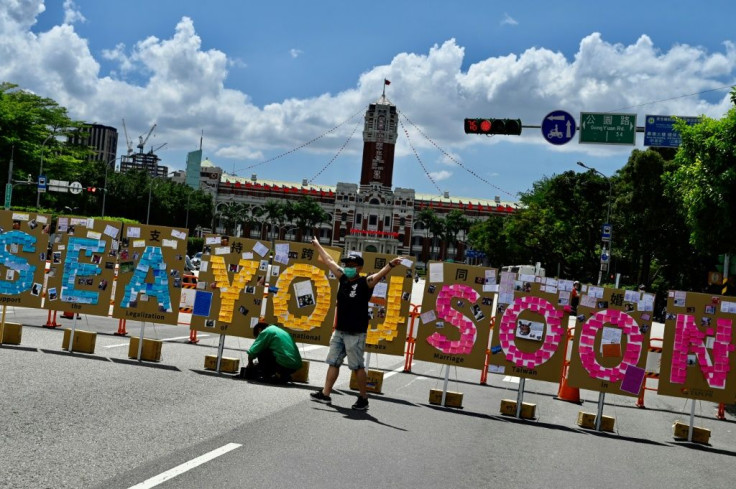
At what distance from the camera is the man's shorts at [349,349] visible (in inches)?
417

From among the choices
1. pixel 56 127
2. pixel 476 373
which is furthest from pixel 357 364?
pixel 56 127

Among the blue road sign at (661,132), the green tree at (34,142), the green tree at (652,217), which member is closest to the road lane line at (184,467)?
the blue road sign at (661,132)

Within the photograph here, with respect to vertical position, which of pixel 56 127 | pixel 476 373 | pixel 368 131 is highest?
pixel 368 131

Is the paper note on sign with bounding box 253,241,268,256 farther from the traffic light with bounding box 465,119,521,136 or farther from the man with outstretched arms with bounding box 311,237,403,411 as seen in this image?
the traffic light with bounding box 465,119,521,136

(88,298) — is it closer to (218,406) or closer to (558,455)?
(218,406)

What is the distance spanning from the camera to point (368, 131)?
148 m

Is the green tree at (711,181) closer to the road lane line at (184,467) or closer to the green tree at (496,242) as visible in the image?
the road lane line at (184,467)

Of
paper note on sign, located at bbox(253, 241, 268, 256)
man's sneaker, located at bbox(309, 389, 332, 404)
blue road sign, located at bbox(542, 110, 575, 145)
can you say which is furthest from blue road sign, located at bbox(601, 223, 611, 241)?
man's sneaker, located at bbox(309, 389, 332, 404)

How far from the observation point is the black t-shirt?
10648 mm

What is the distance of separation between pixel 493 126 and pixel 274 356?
11.0 meters

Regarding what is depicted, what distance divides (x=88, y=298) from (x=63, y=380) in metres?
3.84

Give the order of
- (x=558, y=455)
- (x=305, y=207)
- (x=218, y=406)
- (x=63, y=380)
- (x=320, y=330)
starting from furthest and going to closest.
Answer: (x=305, y=207) → (x=320, y=330) → (x=63, y=380) → (x=218, y=406) → (x=558, y=455)

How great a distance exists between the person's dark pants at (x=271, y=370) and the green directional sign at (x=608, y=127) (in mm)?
13100

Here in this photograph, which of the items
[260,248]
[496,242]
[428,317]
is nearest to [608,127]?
[428,317]
